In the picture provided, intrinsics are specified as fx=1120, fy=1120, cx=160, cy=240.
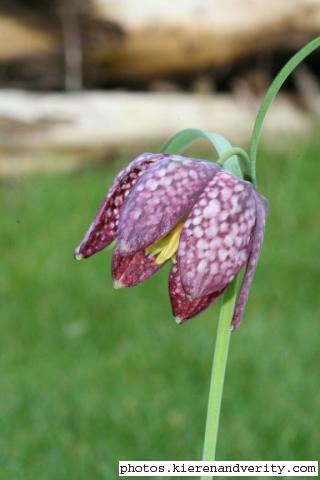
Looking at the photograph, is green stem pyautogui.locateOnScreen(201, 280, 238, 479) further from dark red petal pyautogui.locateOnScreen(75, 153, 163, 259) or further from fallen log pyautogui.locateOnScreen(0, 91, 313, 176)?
fallen log pyautogui.locateOnScreen(0, 91, 313, 176)

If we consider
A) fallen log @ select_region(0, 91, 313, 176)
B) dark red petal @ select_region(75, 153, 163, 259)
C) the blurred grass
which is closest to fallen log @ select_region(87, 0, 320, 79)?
fallen log @ select_region(0, 91, 313, 176)

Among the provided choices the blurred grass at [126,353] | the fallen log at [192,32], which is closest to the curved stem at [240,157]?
the blurred grass at [126,353]

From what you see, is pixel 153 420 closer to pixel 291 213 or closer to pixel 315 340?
pixel 315 340

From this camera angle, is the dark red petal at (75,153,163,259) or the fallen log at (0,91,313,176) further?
the fallen log at (0,91,313,176)

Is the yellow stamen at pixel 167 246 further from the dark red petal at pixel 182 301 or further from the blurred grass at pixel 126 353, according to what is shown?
the blurred grass at pixel 126 353

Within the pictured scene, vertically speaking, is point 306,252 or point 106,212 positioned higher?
point 306,252

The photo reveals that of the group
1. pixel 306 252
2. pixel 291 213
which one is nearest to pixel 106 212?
pixel 306 252

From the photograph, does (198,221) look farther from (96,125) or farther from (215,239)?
(96,125)
